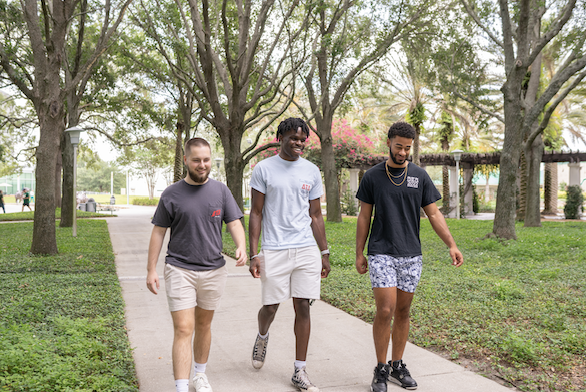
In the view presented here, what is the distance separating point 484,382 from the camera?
379cm

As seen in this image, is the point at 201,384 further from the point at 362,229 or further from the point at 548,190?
the point at 548,190

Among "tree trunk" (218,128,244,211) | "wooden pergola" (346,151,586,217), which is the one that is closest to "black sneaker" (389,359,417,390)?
"tree trunk" (218,128,244,211)

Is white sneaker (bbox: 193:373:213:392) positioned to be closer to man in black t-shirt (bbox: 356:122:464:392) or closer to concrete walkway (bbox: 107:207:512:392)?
concrete walkway (bbox: 107:207:512:392)

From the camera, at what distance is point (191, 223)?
3363 millimetres

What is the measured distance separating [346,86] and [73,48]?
1078 centimetres

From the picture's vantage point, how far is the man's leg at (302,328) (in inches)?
144

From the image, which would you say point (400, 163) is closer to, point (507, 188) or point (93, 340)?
point (93, 340)

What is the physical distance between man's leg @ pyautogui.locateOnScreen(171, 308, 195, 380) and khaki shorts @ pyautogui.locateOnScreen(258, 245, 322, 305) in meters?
0.65

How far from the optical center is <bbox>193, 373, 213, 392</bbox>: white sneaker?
11.4 feet

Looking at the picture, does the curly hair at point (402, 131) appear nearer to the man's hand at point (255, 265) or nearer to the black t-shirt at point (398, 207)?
the black t-shirt at point (398, 207)

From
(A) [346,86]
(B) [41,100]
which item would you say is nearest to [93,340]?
(B) [41,100]

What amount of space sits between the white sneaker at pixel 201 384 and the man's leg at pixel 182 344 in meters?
0.23

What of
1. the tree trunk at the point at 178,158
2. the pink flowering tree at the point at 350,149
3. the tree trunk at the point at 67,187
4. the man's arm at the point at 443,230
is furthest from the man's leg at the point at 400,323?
the pink flowering tree at the point at 350,149

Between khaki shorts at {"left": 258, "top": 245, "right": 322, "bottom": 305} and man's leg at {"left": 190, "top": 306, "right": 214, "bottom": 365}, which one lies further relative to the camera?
khaki shorts at {"left": 258, "top": 245, "right": 322, "bottom": 305}
